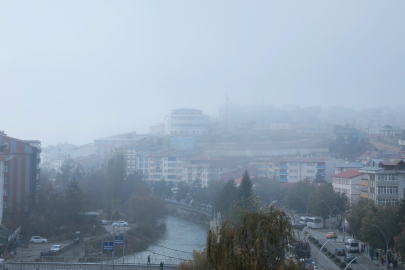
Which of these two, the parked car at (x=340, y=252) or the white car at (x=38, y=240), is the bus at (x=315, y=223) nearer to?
the parked car at (x=340, y=252)

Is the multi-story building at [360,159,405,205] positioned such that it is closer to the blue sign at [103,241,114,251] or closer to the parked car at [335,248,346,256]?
the parked car at [335,248,346,256]

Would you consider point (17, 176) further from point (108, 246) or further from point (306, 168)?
point (306, 168)

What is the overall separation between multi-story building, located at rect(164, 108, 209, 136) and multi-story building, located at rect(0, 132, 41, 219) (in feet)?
107

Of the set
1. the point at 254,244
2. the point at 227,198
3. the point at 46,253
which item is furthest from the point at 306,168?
the point at 254,244

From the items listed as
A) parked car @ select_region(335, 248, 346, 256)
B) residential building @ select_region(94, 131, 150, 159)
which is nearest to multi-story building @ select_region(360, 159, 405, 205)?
parked car @ select_region(335, 248, 346, 256)

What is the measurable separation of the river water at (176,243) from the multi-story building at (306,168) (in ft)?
33.3

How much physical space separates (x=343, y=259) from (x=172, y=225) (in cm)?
903

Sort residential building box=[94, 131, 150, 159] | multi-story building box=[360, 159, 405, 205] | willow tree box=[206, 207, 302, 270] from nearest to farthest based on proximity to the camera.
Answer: willow tree box=[206, 207, 302, 270], multi-story building box=[360, 159, 405, 205], residential building box=[94, 131, 150, 159]

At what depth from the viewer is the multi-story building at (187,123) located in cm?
4809

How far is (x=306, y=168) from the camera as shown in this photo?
91.1 feet

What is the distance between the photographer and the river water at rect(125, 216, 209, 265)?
39.1ft

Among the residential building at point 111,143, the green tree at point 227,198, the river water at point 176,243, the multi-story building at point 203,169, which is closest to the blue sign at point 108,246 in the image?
the river water at point 176,243

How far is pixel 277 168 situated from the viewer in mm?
29312

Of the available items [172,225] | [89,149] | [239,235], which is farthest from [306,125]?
[239,235]
